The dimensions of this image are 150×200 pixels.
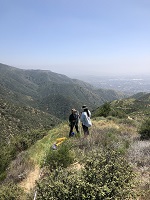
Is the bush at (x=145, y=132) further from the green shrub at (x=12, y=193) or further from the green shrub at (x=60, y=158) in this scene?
the green shrub at (x=12, y=193)

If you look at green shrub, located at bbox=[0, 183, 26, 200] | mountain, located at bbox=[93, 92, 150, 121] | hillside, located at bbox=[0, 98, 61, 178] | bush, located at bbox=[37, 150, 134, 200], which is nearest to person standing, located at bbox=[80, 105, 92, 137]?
hillside, located at bbox=[0, 98, 61, 178]

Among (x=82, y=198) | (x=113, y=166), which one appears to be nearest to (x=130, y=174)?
(x=113, y=166)

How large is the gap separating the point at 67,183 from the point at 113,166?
91cm

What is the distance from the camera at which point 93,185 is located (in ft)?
10.2

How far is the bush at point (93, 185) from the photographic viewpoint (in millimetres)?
3086

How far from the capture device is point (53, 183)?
3.41 metres

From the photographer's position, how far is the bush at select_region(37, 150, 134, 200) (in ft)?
10.1

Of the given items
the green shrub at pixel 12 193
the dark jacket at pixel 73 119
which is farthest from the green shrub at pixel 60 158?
the dark jacket at pixel 73 119

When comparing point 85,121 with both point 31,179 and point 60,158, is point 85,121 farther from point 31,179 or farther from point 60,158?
point 31,179

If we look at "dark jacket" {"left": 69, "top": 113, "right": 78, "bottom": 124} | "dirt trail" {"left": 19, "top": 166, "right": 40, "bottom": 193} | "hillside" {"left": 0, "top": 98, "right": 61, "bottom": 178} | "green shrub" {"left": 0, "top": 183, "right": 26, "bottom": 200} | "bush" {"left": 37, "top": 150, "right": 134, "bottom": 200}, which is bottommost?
"hillside" {"left": 0, "top": 98, "right": 61, "bottom": 178}

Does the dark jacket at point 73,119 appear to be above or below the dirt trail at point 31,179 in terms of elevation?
above

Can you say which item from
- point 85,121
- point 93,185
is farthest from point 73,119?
point 93,185

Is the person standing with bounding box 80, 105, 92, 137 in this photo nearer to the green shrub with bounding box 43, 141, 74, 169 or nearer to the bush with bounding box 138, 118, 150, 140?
the bush with bounding box 138, 118, 150, 140

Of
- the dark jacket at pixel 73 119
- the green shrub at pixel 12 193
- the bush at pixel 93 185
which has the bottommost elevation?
the green shrub at pixel 12 193
